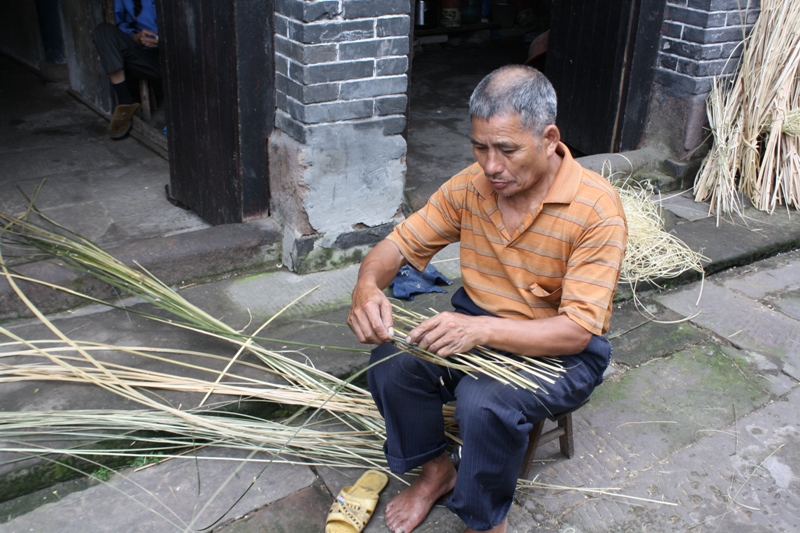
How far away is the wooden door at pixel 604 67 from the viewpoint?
4.50m

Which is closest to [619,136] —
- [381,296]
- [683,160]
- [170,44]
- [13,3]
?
[683,160]

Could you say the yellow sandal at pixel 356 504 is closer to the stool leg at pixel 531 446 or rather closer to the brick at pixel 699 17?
the stool leg at pixel 531 446

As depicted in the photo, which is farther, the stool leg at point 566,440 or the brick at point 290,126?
the brick at point 290,126

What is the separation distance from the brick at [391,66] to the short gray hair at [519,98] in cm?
132

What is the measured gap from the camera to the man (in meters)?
2.05

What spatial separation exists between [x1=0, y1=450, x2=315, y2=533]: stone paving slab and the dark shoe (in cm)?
332

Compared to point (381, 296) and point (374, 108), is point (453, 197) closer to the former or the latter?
point (381, 296)

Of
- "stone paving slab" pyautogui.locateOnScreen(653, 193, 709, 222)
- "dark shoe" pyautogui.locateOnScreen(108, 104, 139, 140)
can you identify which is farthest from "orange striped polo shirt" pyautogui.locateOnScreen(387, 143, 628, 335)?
"dark shoe" pyautogui.locateOnScreen(108, 104, 139, 140)

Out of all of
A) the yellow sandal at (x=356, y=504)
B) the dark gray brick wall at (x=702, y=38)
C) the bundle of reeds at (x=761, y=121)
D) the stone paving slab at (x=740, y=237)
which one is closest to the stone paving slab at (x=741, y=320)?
the stone paving slab at (x=740, y=237)

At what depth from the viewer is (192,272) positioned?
3412 mm

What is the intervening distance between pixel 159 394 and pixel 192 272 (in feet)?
2.84

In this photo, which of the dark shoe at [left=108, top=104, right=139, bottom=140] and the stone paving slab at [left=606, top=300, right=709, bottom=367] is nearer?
the stone paving slab at [left=606, top=300, right=709, bottom=367]

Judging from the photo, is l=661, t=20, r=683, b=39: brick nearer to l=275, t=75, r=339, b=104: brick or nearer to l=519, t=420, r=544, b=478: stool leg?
l=275, t=75, r=339, b=104: brick

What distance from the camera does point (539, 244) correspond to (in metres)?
2.19
